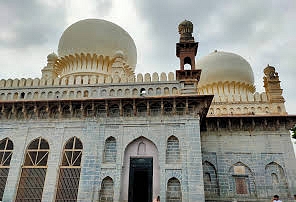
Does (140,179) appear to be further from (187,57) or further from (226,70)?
(226,70)

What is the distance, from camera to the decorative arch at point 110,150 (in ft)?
40.9

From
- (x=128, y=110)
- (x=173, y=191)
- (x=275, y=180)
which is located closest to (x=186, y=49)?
(x=128, y=110)

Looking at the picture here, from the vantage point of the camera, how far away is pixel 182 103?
13.0 meters

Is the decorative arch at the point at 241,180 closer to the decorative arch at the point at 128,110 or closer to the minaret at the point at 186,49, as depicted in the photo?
the minaret at the point at 186,49

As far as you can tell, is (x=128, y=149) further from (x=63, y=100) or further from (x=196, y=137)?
(x=63, y=100)

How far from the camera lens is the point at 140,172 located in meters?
12.2

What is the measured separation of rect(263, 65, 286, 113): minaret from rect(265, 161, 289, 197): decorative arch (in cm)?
343

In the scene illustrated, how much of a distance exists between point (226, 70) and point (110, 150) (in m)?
11.5

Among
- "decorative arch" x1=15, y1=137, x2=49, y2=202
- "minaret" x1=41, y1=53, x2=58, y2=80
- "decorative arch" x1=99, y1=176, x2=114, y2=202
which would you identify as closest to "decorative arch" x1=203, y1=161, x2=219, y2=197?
"decorative arch" x1=99, y1=176, x2=114, y2=202

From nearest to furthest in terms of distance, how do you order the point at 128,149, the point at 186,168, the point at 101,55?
the point at 186,168 → the point at 128,149 → the point at 101,55

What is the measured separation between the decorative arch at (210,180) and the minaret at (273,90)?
16.9ft

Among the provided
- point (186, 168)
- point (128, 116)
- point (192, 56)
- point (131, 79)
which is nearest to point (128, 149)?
point (128, 116)

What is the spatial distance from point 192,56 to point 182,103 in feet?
9.68

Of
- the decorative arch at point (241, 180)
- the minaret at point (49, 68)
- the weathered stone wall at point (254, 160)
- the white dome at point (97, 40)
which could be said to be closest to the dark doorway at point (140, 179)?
the weathered stone wall at point (254, 160)
